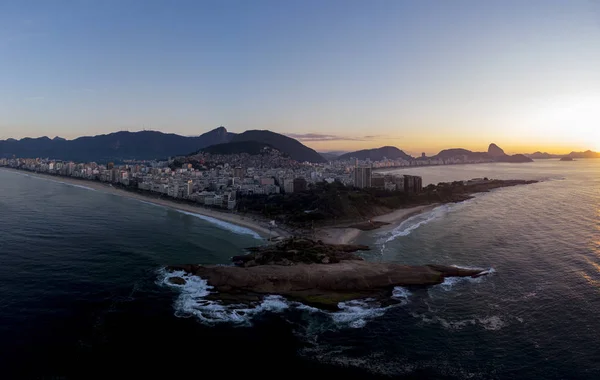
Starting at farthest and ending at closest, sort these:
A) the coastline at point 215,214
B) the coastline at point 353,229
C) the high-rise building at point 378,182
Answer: the high-rise building at point 378,182
the coastline at point 215,214
the coastline at point 353,229

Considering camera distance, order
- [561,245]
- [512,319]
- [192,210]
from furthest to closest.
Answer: [192,210] → [561,245] → [512,319]

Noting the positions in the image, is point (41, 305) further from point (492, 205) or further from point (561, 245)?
point (492, 205)

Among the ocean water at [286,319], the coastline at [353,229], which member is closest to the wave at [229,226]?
the ocean water at [286,319]

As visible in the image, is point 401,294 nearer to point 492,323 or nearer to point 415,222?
point 492,323

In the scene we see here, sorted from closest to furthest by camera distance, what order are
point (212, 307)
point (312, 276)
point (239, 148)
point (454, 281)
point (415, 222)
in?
point (212, 307) < point (312, 276) < point (454, 281) < point (415, 222) < point (239, 148)

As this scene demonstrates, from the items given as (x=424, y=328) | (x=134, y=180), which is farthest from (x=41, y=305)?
(x=134, y=180)

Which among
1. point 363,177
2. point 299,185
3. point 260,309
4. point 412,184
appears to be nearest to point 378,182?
point 363,177

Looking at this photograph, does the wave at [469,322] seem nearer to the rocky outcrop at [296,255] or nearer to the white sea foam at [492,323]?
the white sea foam at [492,323]
